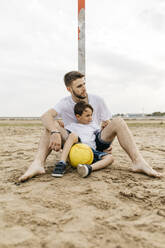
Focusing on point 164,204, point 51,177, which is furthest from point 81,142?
point 164,204

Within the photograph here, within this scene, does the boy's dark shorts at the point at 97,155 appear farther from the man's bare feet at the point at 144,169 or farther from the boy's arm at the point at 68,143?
the man's bare feet at the point at 144,169

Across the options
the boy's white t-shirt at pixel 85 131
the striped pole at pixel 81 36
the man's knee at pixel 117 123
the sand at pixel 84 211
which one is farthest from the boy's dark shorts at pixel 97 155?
the striped pole at pixel 81 36

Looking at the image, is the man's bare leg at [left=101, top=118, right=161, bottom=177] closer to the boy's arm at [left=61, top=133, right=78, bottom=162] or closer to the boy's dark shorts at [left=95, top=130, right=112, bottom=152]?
the boy's dark shorts at [left=95, top=130, right=112, bottom=152]

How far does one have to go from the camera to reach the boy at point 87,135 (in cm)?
294

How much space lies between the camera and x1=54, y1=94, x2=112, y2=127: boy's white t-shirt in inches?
131

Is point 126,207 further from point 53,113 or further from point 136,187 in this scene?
point 53,113

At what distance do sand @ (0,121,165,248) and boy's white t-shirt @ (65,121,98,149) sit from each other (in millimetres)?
464

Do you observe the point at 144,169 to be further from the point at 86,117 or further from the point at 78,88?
the point at 78,88

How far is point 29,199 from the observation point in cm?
211

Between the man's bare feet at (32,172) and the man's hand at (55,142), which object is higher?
the man's hand at (55,142)

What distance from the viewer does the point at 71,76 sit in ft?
10.6

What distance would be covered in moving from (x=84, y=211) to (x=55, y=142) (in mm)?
1160

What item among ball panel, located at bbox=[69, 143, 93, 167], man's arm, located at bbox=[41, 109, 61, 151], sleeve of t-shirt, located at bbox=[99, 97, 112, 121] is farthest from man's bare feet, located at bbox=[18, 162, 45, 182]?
sleeve of t-shirt, located at bbox=[99, 97, 112, 121]

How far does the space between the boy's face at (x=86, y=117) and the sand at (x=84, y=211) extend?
0.75 metres
